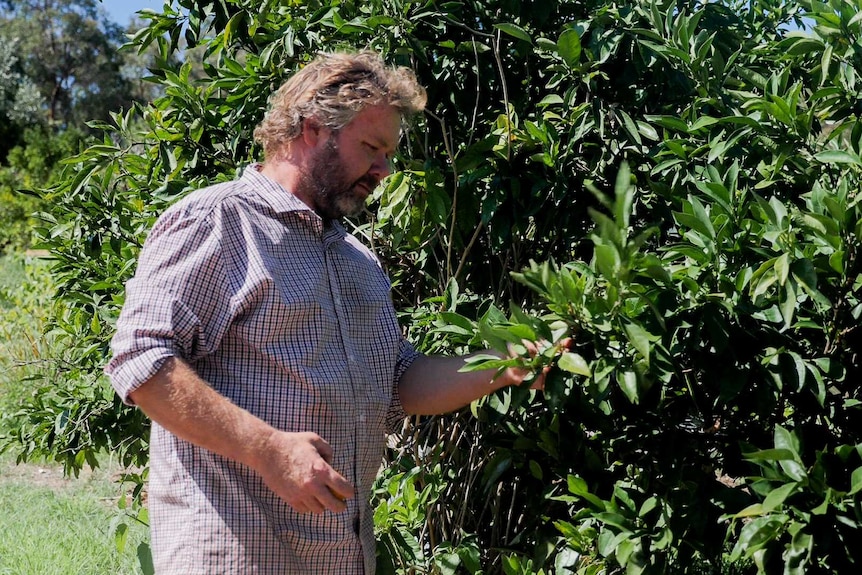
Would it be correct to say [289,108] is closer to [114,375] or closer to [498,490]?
[114,375]

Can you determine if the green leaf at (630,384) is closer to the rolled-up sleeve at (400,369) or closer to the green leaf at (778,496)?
the green leaf at (778,496)

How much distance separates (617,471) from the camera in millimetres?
2555

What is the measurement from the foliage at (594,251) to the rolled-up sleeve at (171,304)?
0.57 metres

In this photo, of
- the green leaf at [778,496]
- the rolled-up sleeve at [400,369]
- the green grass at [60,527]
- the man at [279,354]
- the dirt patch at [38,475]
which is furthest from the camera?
the dirt patch at [38,475]

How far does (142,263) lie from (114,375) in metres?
0.25

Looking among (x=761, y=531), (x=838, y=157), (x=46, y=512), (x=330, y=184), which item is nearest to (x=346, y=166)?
(x=330, y=184)

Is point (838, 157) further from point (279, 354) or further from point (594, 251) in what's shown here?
point (279, 354)

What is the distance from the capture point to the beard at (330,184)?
2336 mm

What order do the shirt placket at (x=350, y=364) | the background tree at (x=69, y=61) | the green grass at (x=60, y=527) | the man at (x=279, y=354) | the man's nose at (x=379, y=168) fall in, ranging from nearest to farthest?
the man at (x=279, y=354)
the shirt placket at (x=350, y=364)
the man's nose at (x=379, y=168)
the green grass at (x=60, y=527)
the background tree at (x=69, y=61)

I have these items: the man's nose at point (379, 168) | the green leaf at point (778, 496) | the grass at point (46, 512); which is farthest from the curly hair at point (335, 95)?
the grass at point (46, 512)

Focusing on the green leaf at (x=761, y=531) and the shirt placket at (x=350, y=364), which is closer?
the green leaf at (x=761, y=531)

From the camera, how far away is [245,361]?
7.07 feet

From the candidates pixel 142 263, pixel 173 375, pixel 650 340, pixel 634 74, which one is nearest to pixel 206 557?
pixel 173 375

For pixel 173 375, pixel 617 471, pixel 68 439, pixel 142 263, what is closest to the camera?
pixel 173 375
